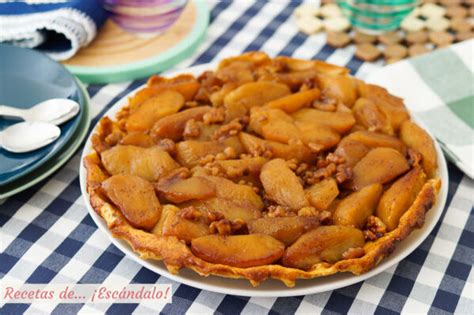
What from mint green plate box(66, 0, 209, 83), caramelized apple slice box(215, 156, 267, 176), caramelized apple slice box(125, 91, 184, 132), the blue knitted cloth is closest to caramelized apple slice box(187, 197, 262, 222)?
caramelized apple slice box(215, 156, 267, 176)

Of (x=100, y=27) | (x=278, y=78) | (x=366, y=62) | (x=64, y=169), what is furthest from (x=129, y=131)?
(x=366, y=62)

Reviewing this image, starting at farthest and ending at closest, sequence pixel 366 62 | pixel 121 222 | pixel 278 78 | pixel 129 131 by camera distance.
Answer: pixel 366 62, pixel 278 78, pixel 129 131, pixel 121 222

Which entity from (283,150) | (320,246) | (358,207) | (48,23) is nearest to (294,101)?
(283,150)

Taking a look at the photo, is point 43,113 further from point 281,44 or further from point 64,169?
point 281,44

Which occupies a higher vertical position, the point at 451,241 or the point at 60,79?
the point at 60,79

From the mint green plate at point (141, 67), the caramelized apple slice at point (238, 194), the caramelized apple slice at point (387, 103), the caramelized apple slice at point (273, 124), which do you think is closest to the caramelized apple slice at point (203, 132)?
the caramelized apple slice at point (273, 124)

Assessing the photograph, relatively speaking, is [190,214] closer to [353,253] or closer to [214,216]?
[214,216]
